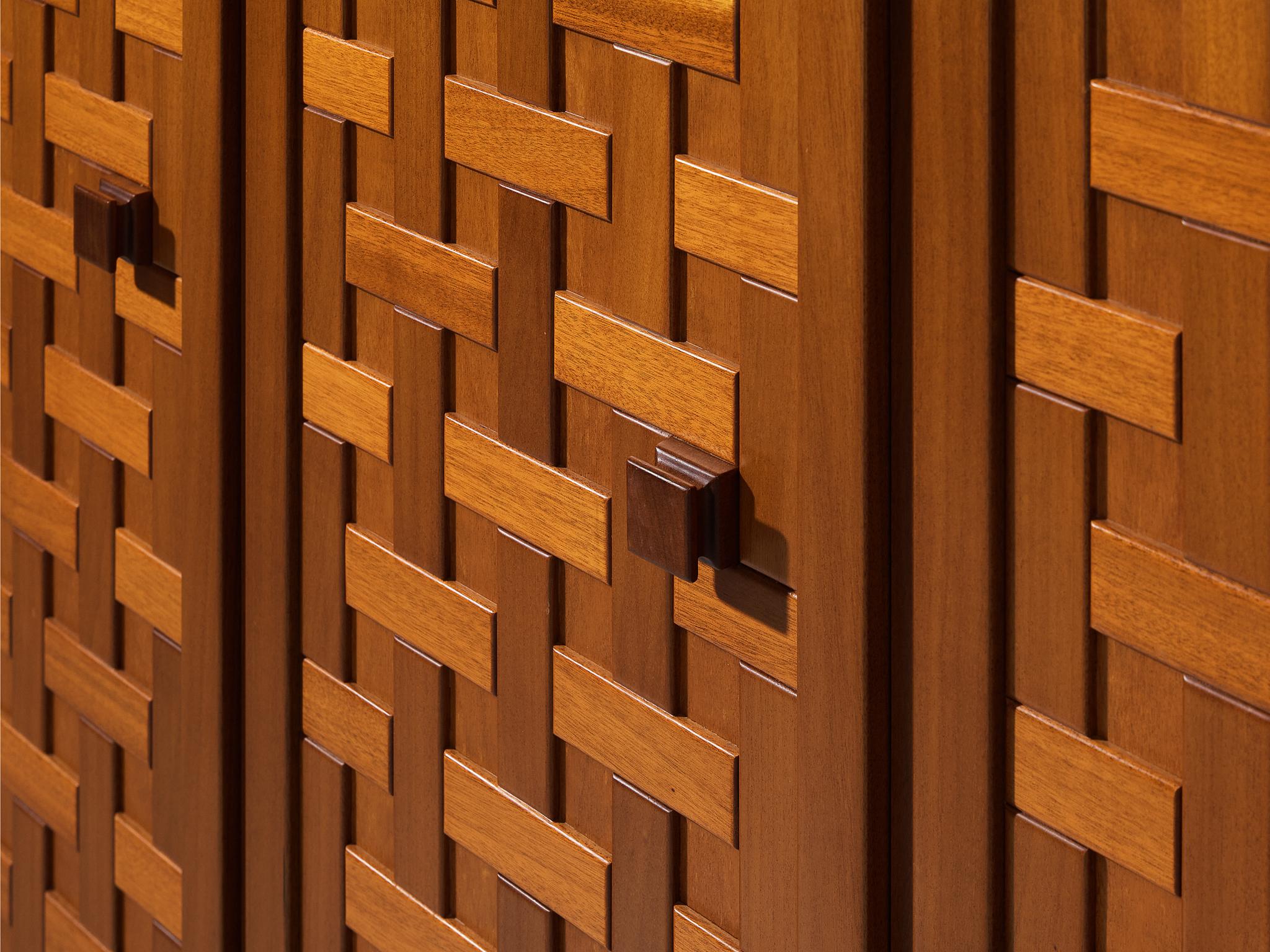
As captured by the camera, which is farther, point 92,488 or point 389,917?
point 92,488

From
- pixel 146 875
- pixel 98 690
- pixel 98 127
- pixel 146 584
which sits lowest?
pixel 146 875

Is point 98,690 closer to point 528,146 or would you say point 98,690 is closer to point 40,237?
point 40,237

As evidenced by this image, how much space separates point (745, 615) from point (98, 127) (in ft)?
2.31

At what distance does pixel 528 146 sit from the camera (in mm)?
972

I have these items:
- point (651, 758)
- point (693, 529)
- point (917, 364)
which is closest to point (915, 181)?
point (917, 364)

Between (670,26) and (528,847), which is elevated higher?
(670,26)

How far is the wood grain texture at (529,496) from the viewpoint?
3.19ft

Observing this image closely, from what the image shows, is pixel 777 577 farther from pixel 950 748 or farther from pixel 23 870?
pixel 23 870

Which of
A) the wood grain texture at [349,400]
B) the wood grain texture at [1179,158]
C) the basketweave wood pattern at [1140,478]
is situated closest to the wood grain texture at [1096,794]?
the basketweave wood pattern at [1140,478]

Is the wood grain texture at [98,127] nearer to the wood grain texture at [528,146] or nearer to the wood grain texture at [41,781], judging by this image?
the wood grain texture at [528,146]

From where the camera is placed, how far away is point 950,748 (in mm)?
807

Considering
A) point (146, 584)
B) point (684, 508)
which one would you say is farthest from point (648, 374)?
point (146, 584)

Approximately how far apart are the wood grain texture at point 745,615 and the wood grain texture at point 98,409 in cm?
57

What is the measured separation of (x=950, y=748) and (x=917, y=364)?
17 cm
